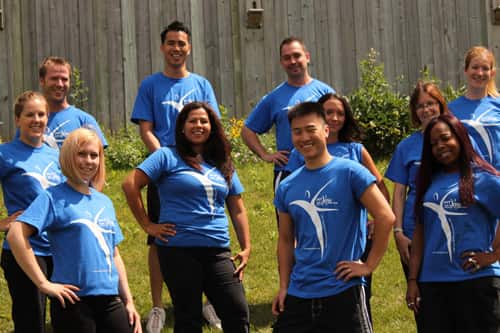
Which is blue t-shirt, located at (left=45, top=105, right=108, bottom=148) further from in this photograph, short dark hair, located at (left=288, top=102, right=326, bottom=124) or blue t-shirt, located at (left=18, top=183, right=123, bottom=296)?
short dark hair, located at (left=288, top=102, right=326, bottom=124)

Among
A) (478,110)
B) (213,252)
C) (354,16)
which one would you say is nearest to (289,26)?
(354,16)

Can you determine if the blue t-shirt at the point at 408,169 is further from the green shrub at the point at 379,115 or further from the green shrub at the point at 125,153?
the green shrub at the point at 125,153

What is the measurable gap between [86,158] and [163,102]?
182cm

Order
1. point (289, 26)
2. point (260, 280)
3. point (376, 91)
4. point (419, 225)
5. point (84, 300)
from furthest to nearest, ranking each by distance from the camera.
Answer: point (289, 26) → point (376, 91) → point (260, 280) → point (419, 225) → point (84, 300)

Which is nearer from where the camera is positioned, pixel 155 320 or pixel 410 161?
pixel 410 161

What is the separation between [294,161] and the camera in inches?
237

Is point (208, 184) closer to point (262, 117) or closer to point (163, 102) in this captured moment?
point (163, 102)

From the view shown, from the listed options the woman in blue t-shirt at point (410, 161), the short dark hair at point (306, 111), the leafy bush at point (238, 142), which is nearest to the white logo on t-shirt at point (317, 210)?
the short dark hair at point (306, 111)

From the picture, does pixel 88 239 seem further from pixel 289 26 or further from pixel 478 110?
pixel 289 26

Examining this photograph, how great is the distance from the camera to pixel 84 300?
15.2 ft

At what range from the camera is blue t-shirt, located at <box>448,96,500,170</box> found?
6008 millimetres

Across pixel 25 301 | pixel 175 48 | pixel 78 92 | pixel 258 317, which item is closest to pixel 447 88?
pixel 78 92

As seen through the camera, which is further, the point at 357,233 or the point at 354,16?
the point at 354,16

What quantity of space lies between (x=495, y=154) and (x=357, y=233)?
1.78 m
